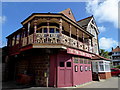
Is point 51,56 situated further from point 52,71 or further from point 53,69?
point 52,71

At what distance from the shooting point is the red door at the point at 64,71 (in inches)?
356

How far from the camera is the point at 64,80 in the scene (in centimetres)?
917

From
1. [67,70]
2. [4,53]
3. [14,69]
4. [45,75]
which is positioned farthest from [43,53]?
[4,53]

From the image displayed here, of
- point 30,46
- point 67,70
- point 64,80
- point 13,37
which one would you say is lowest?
point 64,80

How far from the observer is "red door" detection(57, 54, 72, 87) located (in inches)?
356

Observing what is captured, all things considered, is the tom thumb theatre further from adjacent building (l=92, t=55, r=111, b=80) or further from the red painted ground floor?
adjacent building (l=92, t=55, r=111, b=80)

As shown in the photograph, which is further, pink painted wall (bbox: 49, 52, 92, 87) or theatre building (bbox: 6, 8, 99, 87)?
pink painted wall (bbox: 49, 52, 92, 87)

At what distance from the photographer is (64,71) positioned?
9352mm

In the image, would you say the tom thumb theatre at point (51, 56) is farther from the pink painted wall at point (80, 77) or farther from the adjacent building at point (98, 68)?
the adjacent building at point (98, 68)

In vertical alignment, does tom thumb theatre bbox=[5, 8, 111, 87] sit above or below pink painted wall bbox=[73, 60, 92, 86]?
above

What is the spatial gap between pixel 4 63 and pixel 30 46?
7.49m

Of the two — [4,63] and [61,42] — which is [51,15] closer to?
[61,42]

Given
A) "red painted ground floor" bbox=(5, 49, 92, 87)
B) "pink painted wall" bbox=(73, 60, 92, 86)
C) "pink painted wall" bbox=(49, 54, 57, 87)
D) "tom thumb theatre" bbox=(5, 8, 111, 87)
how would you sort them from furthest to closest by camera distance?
"pink painted wall" bbox=(73, 60, 92, 86), "red painted ground floor" bbox=(5, 49, 92, 87), "pink painted wall" bbox=(49, 54, 57, 87), "tom thumb theatre" bbox=(5, 8, 111, 87)

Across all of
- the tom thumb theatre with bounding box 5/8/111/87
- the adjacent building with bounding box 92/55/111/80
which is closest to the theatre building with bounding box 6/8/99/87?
the tom thumb theatre with bounding box 5/8/111/87
